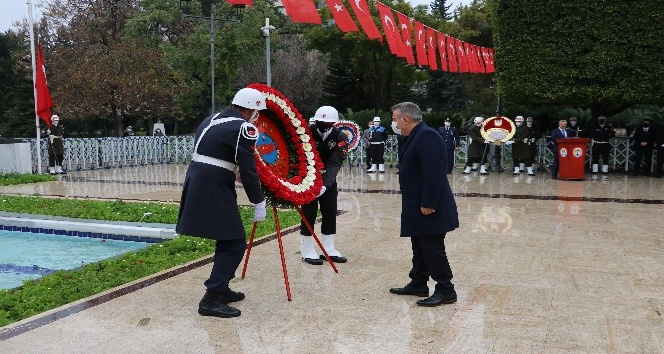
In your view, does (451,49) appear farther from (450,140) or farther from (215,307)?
(215,307)

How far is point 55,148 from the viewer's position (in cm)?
1903

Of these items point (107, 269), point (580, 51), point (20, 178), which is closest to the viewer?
point (107, 269)

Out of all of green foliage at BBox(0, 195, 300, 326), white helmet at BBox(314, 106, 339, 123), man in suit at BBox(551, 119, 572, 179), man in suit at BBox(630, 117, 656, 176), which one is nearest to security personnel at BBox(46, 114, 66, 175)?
green foliage at BBox(0, 195, 300, 326)

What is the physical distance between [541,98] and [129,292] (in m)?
15.0

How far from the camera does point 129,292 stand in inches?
225

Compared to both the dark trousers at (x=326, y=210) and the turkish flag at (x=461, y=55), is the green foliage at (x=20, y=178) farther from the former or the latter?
the turkish flag at (x=461, y=55)

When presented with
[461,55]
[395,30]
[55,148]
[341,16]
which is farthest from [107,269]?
[461,55]

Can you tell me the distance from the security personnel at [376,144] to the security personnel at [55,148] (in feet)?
30.7

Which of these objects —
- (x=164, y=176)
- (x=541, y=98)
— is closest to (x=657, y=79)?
(x=541, y=98)

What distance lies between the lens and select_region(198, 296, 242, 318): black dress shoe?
4.98 metres

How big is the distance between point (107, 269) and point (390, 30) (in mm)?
7740

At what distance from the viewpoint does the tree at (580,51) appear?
55.6ft

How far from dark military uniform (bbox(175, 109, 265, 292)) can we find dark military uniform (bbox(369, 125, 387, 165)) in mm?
13863

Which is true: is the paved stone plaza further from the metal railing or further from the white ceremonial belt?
the metal railing
